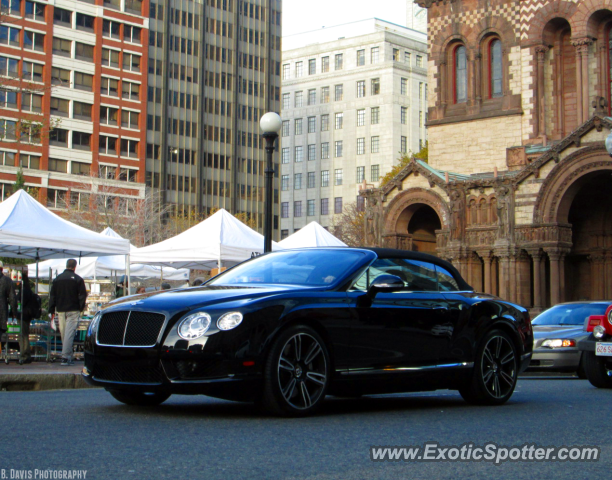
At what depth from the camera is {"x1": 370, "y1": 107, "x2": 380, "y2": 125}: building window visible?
103 meters

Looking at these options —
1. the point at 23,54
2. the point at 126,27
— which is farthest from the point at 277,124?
the point at 126,27

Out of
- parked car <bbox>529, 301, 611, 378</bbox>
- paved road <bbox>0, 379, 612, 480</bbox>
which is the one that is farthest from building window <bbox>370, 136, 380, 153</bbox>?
paved road <bbox>0, 379, 612, 480</bbox>

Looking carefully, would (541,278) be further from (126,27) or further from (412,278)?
(126,27)

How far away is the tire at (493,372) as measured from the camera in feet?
30.2

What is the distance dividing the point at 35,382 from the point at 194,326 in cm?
486

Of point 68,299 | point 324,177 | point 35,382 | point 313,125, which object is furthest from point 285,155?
point 35,382

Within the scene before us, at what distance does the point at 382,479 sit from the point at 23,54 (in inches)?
3230

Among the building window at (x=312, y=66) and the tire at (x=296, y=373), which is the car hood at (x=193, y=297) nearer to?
the tire at (x=296, y=373)

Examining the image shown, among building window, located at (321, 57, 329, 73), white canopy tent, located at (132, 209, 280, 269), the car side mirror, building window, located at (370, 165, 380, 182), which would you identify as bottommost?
the car side mirror

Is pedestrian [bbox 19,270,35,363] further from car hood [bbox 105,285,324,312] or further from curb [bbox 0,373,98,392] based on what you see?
car hood [bbox 105,285,324,312]


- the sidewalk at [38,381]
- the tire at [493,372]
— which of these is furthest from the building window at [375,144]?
the tire at [493,372]

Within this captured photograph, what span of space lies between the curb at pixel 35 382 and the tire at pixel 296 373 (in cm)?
488

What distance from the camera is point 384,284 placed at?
8.20 meters

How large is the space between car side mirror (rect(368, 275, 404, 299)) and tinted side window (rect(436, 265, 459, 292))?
1.12m
